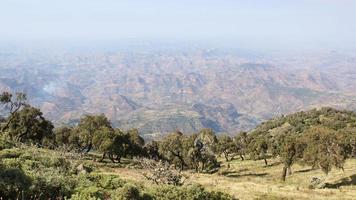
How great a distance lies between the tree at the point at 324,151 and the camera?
71875 millimetres

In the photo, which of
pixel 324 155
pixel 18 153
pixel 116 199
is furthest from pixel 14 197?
pixel 324 155

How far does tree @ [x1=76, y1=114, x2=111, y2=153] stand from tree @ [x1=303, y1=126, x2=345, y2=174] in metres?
52.3

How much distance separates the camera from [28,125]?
338 feet

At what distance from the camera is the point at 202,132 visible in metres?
149

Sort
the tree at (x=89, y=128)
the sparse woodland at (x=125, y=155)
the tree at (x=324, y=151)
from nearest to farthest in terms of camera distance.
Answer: the sparse woodland at (x=125, y=155)
the tree at (x=324, y=151)
the tree at (x=89, y=128)

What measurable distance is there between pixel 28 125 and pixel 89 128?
15.8 meters

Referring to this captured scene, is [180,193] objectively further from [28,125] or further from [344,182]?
[28,125]

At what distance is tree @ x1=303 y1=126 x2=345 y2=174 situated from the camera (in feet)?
236

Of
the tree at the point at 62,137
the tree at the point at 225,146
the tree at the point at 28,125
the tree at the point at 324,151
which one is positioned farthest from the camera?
the tree at the point at 225,146

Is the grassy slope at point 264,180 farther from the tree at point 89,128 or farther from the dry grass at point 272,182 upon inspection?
the tree at point 89,128

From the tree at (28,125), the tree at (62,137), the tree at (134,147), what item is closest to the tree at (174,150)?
the tree at (134,147)

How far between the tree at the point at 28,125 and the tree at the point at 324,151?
64.6 metres

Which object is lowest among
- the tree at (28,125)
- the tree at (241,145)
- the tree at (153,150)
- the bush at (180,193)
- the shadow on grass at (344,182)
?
the tree at (241,145)

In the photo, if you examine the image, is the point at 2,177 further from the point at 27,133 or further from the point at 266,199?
the point at 27,133
